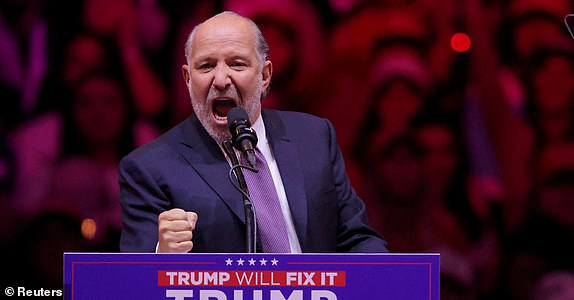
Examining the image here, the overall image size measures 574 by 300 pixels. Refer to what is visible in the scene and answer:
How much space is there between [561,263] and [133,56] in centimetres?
197

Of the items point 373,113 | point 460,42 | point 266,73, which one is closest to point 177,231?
point 266,73

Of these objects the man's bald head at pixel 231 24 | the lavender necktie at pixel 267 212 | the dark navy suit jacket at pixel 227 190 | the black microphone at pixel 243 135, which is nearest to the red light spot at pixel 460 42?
the dark navy suit jacket at pixel 227 190

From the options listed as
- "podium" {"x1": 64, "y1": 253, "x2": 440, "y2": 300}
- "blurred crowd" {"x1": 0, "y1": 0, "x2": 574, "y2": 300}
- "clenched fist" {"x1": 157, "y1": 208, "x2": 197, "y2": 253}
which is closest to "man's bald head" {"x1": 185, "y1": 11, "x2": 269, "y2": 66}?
"clenched fist" {"x1": 157, "y1": 208, "x2": 197, "y2": 253}

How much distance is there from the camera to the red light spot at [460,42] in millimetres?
3592

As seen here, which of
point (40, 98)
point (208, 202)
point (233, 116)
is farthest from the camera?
point (40, 98)

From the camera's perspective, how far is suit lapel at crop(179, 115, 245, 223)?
2.06m

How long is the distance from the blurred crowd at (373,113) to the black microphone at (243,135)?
1.78m

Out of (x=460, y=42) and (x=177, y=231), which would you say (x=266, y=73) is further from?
(x=460, y=42)

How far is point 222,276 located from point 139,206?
0.61 m

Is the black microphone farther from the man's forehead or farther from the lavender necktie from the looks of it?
the man's forehead

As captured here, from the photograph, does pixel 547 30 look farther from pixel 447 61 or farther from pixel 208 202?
pixel 208 202

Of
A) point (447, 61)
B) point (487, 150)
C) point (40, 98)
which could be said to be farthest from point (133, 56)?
point (487, 150)

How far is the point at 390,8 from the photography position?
356cm

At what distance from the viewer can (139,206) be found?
2.09 m
